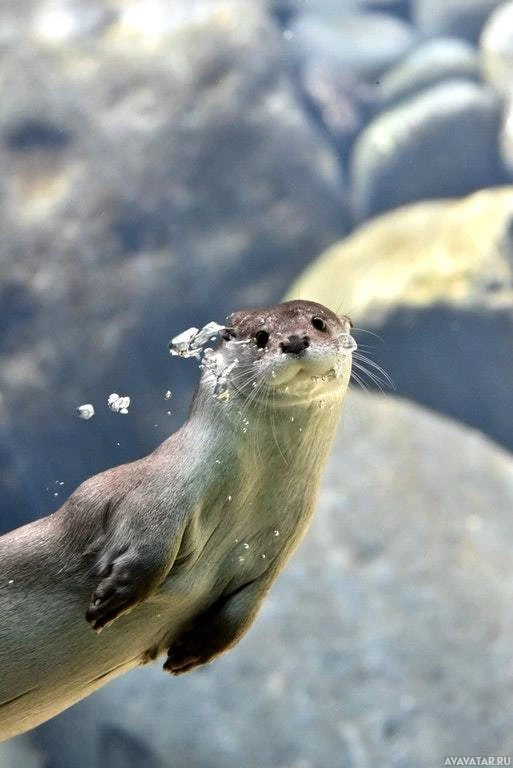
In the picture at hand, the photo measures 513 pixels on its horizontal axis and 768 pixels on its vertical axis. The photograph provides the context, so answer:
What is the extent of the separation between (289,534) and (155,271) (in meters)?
4.89

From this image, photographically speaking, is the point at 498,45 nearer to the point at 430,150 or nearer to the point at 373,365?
the point at 430,150

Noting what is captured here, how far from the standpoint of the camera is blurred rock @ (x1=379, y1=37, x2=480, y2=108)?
8.54 m

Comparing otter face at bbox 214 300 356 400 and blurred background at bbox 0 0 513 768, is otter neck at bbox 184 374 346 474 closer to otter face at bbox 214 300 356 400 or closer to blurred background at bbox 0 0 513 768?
otter face at bbox 214 300 356 400

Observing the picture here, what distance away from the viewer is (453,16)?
352 inches

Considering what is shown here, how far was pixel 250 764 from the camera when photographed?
4750 millimetres

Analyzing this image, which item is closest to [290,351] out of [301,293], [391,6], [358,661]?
[358,661]

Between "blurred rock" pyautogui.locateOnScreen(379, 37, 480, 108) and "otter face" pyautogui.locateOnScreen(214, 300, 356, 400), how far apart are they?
748 centimetres

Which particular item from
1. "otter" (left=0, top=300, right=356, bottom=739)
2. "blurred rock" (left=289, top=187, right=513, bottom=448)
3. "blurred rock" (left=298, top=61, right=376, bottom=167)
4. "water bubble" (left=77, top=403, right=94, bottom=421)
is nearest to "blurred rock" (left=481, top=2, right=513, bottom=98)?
"blurred rock" (left=298, top=61, right=376, bottom=167)

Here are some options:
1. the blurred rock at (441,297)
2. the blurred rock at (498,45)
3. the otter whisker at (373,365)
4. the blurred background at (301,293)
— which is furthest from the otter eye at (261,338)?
the blurred rock at (498,45)

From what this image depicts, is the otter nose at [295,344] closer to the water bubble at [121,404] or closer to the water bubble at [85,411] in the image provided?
the water bubble at [121,404]

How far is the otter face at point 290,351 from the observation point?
4.99 ft

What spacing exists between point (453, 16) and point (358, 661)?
22.1ft

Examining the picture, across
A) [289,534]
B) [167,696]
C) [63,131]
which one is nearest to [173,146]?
[63,131]

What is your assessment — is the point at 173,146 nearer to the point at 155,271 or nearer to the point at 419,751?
the point at 155,271
